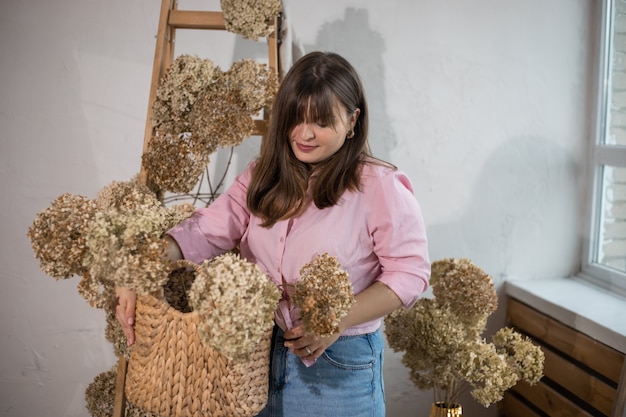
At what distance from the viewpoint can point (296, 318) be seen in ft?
5.61

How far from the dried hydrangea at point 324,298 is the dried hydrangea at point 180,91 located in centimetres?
82

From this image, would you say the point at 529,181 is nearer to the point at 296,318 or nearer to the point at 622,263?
the point at 622,263

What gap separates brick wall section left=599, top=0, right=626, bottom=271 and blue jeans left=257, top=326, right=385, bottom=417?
1517mm

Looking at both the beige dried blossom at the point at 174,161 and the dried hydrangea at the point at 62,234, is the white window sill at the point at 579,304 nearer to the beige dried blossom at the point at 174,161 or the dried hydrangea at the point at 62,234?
the beige dried blossom at the point at 174,161

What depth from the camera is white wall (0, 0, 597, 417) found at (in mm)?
2455

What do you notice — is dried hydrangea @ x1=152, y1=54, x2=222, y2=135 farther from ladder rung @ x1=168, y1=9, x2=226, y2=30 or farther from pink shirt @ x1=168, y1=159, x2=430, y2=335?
pink shirt @ x1=168, y1=159, x2=430, y2=335

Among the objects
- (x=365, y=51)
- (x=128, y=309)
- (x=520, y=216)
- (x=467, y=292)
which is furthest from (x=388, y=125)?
(x=128, y=309)

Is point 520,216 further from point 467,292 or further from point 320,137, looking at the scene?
point 320,137

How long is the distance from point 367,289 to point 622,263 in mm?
1566

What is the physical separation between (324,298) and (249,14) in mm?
1012

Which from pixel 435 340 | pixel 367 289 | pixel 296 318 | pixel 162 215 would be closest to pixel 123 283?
pixel 162 215

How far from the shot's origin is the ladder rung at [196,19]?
6.95 feet

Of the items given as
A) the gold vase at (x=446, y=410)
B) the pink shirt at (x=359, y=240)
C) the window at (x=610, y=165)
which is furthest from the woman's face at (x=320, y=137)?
the window at (x=610, y=165)

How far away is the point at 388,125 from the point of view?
272 cm
